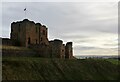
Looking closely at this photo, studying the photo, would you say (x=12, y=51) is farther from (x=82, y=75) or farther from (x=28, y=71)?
(x=82, y=75)

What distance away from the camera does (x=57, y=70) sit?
36.0 m

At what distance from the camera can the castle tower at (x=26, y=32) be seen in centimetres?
4678

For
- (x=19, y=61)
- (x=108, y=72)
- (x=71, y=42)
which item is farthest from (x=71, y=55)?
(x=19, y=61)

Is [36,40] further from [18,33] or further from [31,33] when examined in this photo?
[18,33]

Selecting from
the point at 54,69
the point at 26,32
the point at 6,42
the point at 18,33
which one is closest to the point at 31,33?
the point at 26,32

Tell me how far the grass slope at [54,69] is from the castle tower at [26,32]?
10.0 m

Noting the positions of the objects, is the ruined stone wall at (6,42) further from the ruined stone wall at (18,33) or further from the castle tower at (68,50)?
the castle tower at (68,50)

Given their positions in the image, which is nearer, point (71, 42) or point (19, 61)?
point (19, 61)

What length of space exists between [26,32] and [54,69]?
43.9ft

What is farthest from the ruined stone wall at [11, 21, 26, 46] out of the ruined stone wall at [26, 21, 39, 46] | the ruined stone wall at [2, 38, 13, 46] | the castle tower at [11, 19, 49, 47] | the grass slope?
the grass slope

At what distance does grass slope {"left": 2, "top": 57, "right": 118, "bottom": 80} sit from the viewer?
31.8m

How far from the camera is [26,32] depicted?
46.8m

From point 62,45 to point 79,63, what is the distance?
5.61 meters

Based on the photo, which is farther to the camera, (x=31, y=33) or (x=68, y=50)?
(x=68, y=50)
